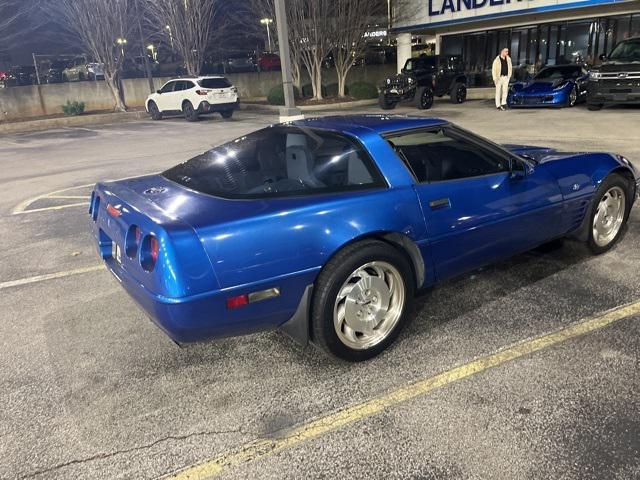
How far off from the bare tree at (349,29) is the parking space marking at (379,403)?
20.4 m

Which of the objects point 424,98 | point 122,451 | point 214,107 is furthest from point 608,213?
point 214,107

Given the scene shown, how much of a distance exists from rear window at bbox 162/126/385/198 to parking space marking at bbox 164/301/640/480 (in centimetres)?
114

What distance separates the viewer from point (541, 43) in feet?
75.7

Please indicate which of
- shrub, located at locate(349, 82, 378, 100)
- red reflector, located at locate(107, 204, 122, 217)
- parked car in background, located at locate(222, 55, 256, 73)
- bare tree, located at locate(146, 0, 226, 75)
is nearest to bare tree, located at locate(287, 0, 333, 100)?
shrub, located at locate(349, 82, 378, 100)

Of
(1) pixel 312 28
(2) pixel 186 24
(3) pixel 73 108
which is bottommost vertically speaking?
(3) pixel 73 108

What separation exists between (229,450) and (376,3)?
919 inches

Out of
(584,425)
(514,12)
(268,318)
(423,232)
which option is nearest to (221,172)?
(268,318)

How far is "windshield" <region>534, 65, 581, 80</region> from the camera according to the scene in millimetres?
16625

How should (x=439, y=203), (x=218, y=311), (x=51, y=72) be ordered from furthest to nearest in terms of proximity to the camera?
(x=51, y=72) → (x=439, y=203) → (x=218, y=311)

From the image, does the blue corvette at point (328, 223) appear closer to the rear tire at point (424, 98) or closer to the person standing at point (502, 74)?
the person standing at point (502, 74)

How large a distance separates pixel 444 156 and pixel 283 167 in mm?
1087

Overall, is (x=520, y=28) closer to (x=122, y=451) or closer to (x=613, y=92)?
(x=613, y=92)

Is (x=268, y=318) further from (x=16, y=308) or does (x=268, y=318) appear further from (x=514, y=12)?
(x=514, y=12)

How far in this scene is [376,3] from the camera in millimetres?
22703
